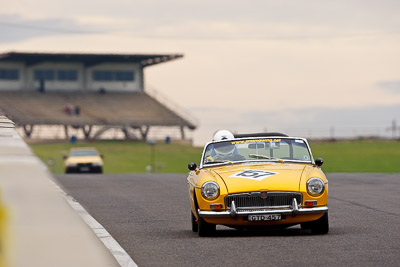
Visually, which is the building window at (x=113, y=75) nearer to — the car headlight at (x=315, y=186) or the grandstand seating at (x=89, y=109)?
the grandstand seating at (x=89, y=109)

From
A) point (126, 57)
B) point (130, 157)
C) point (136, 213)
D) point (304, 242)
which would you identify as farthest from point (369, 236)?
point (126, 57)

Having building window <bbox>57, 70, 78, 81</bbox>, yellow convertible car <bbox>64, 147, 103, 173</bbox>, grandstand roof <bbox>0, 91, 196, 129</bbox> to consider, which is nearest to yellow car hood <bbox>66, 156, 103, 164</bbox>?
yellow convertible car <bbox>64, 147, 103, 173</bbox>

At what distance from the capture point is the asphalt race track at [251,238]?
912 centimetres

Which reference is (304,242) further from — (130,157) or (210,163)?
(130,157)

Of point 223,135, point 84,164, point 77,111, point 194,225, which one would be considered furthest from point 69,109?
point 194,225

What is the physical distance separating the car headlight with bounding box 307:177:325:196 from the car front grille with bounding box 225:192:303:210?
0.59 ft

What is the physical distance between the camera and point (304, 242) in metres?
10.8

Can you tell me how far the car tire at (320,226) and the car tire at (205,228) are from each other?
52.2 inches

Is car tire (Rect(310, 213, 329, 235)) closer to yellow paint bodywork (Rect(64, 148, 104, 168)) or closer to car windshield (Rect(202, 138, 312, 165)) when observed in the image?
car windshield (Rect(202, 138, 312, 165))

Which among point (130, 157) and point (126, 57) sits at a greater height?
point (126, 57)

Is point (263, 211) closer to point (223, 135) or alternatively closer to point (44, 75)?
point (223, 135)

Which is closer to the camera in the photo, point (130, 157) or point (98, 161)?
point (98, 161)

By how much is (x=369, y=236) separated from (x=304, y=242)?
44.3 inches

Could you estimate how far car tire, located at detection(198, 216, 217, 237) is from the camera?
1162 cm
